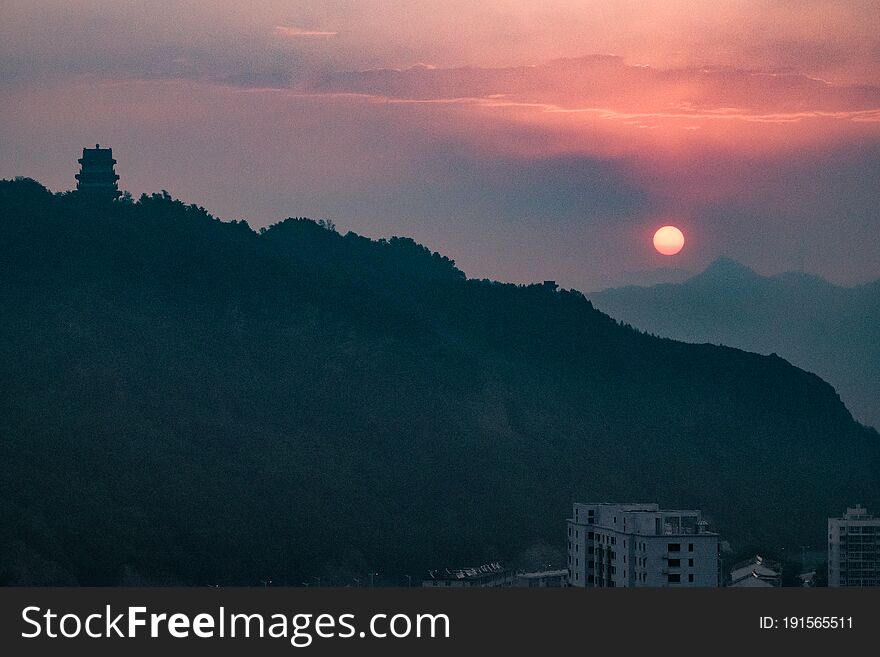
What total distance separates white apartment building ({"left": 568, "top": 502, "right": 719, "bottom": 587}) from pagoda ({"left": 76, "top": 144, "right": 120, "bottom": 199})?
94781 millimetres

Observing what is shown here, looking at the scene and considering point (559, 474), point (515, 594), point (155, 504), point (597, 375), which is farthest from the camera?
point (597, 375)

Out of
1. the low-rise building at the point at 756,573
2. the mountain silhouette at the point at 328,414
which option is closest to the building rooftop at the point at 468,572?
the mountain silhouette at the point at 328,414

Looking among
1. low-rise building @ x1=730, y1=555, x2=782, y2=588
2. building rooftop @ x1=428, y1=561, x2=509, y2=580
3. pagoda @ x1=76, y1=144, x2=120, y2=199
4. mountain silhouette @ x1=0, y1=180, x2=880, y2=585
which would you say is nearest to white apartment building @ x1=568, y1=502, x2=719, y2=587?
low-rise building @ x1=730, y1=555, x2=782, y2=588

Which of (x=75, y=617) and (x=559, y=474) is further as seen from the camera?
(x=559, y=474)

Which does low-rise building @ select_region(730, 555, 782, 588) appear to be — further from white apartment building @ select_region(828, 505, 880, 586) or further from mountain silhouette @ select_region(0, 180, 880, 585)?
mountain silhouette @ select_region(0, 180, 880, 585)

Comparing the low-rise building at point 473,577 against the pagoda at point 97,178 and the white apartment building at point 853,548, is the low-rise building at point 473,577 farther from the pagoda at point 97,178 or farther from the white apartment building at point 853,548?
the pagoda at point 97,178

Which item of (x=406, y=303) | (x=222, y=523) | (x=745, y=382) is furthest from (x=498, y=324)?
(x=222, y=523)

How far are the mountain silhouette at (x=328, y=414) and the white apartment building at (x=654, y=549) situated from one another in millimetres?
42013

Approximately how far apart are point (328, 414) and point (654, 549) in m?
80.8

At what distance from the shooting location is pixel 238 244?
550 feet

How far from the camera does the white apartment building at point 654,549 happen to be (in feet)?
234

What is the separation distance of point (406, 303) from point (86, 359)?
153 ft

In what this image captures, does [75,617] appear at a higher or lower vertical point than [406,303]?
lower

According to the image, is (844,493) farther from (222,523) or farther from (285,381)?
(222,523)
